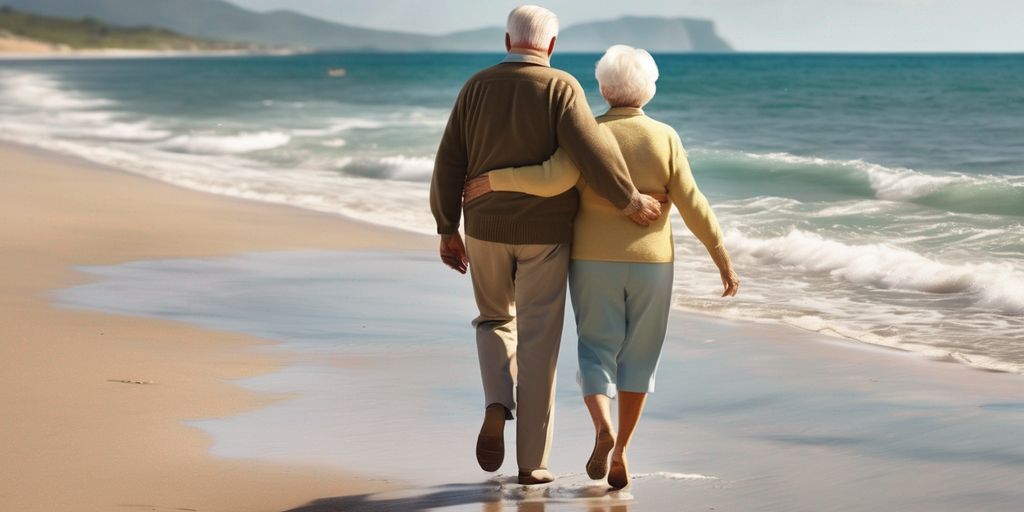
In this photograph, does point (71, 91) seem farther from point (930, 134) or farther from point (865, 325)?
point (865, 325)

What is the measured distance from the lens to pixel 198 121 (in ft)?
112

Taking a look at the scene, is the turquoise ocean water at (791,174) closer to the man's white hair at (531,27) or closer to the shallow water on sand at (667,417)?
the shallow water on sand at (667,417)

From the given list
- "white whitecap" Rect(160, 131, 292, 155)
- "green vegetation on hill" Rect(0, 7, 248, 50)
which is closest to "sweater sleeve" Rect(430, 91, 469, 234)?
"white whitecap" Rect(160, 131, 292, 155)

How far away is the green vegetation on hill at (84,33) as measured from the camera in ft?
509

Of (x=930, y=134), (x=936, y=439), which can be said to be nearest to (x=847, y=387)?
(x=936, y=439)

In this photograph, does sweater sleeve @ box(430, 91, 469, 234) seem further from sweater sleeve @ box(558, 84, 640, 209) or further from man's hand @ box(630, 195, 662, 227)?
man's hand @ box(630, 195, 662, 227)

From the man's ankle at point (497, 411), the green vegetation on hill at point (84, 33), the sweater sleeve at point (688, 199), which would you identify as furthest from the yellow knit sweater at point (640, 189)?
the green vegetation on hill at point (84, 33)

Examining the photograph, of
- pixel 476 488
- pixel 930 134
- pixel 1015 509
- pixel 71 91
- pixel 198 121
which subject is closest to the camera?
pixel 1015 509

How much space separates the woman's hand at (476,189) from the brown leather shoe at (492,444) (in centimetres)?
68

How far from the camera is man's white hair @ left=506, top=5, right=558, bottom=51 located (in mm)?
4037

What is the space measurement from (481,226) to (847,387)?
2314mm

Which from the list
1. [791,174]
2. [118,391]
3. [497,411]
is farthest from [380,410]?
[791,174]

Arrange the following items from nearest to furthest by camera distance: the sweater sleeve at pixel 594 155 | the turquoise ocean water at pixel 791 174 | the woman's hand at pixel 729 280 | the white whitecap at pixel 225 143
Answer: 1. the sweater sleeve at pixel 594 155
2. the woman's hand at pixel 729 280
3. the turquoise ocean water at pixel 791 174
4. the white whitecap at pixel 225 143

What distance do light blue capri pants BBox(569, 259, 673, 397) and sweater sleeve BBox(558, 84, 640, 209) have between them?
248 mm
